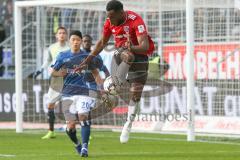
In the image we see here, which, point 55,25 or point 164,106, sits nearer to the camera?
point 164,106

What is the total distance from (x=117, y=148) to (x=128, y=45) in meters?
2.89

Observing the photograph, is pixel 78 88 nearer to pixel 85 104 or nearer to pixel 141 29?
pixel 85 104

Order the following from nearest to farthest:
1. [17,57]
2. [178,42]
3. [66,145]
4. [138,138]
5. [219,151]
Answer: [219,151], [66,145], [138,138], [17,57], [178,42]

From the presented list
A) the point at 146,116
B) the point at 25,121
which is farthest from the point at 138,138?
the point at 25,121

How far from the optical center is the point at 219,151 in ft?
47.9

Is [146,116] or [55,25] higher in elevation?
[55,25]

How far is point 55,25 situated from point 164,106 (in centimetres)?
453

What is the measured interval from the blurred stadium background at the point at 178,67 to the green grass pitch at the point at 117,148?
4.41 ft

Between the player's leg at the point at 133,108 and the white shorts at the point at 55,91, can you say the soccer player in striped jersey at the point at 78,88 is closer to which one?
the player's leg at the point at 133,108

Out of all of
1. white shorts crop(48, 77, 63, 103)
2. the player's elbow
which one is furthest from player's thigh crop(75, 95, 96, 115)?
white shorts crop(48, 77, 63, 103)

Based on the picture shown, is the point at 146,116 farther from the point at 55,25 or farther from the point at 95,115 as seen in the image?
the point at 55,25

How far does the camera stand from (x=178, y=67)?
71.2ft

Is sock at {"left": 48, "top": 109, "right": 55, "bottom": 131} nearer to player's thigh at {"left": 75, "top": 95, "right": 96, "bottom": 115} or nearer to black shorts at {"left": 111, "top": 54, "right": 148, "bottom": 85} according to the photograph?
black shorts at {"left": 111, "top": 54, "right": 148, "bottom": 85}

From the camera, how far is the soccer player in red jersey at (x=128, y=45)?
1306 cm
